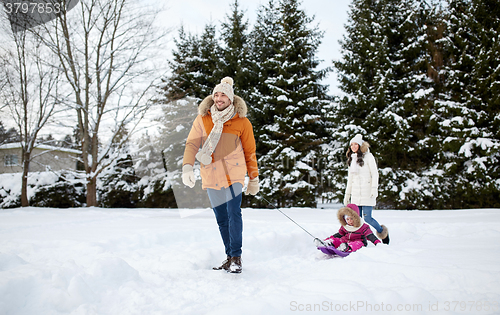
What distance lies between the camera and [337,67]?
13.1m

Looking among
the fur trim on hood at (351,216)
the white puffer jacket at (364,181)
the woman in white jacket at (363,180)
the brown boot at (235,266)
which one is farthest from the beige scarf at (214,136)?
the white puffer jacket at (364,181)

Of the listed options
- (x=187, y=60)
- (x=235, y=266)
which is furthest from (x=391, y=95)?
(x=235, y=266)

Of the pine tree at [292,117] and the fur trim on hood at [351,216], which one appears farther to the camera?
the pine tree at [292,117]

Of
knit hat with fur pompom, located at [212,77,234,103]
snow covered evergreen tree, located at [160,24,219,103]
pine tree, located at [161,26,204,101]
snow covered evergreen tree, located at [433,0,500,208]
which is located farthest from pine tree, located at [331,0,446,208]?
knit hat with fur pompom, located at [212,77,234,103]

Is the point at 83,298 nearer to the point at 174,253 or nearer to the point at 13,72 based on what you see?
the point at 174,253

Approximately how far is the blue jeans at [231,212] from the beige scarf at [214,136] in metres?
0.32

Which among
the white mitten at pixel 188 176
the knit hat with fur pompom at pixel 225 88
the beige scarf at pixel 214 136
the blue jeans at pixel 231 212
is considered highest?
the knit hat with fur pompom at pixel 225 88

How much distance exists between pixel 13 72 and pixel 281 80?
10.0m

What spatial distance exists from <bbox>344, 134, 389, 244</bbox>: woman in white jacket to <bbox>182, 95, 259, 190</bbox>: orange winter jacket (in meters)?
2.24

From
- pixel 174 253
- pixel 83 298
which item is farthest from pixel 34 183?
pixel 83 298

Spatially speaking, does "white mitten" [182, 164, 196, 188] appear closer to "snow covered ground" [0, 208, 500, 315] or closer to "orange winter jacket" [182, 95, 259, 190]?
"orange winter jacket" [182, 95, 259, 190]

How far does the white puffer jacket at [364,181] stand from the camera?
4223 millimetres

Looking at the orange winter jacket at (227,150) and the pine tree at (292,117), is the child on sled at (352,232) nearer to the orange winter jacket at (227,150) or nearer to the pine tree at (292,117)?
the orange winter jacket at (227,150)

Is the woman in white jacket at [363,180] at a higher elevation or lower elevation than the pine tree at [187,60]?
lower
